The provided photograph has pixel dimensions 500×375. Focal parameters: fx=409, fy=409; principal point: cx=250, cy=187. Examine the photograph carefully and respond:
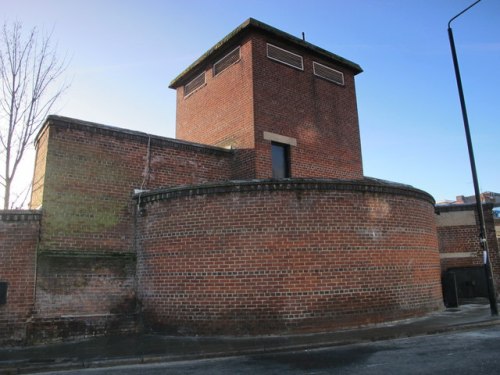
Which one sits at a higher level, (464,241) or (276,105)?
(276,105)

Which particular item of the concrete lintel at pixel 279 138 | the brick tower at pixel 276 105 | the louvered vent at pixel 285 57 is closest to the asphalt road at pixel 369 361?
the brick tower at pixel 276 105

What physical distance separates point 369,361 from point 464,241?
1256cm

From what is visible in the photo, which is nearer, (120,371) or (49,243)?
(120,371)

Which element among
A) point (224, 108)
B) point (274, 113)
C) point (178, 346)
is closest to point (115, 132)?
point (224, 108)

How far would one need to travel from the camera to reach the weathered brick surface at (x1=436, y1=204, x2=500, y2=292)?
674 inches

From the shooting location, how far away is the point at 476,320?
1036 centimetres

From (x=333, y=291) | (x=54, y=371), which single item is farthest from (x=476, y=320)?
(x=54, y=371)

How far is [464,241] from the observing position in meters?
17.3

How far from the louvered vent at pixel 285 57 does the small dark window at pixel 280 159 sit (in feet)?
10.6

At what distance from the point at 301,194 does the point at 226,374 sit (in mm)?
A: 5274

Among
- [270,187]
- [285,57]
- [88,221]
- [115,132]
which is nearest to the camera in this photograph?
[270,187]

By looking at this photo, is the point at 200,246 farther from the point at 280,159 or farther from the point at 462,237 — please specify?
the point at 462,237

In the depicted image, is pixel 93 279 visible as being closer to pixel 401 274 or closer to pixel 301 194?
pixel 301 194

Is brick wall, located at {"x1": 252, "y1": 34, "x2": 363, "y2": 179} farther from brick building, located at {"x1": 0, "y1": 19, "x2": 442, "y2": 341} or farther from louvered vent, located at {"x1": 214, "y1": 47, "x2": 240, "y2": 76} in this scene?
brick building, located at {"x1": 0, "y1": 19, "x2": 442, "y2": 341}
